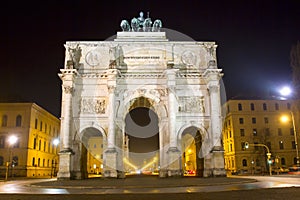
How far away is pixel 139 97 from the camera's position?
29.7m

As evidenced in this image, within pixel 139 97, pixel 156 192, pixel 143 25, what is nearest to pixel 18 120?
pixel 139 97

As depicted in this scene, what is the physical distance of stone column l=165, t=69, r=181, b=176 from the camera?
87.7ft

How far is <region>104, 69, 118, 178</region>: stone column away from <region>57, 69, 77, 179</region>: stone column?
10.4 ft

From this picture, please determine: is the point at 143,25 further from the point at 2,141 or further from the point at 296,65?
the point at 2,141

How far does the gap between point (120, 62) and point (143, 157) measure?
101 metres

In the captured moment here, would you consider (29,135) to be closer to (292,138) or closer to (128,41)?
(128,41)

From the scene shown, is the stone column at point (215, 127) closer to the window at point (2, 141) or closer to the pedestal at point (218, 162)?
the pedestal at point (218, 162)

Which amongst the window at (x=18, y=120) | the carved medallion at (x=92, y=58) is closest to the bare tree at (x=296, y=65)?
the carved medallion at (x=92, y=58)

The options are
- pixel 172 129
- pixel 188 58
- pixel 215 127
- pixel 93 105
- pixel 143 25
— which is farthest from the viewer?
pixel 143 25

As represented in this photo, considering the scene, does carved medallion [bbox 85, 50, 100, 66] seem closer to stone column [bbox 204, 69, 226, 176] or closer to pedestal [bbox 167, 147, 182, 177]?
stone column [bbox 204, 69, 226, 176]

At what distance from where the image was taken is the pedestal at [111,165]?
26.5 m

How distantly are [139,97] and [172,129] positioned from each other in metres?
4.58

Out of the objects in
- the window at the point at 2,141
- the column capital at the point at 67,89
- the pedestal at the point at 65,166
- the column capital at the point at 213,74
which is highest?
the column capital at the point at 213,74

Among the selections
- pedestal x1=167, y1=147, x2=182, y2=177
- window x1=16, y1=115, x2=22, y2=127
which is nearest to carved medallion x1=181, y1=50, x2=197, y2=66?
pedestal x1=167, y1=147, x2=182, y2=177
